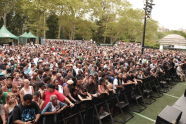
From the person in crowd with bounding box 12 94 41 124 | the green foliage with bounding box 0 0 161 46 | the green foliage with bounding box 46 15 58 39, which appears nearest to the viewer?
the person in crowd with bounding box 12 94 41 124

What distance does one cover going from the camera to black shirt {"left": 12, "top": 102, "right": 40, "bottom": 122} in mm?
3618

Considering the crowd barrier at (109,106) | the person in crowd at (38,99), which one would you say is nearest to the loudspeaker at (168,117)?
the crowd barrier at (109,106)

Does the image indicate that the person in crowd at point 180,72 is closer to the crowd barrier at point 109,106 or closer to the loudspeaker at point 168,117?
the crowd barrier at point 109,106

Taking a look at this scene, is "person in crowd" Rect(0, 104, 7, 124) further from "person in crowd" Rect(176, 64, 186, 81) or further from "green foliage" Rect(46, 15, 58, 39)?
"green foliage" Rect(46, 15, 58, 39)

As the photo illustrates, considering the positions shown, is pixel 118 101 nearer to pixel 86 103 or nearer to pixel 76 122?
pixel 86 103

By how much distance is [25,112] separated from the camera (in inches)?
148

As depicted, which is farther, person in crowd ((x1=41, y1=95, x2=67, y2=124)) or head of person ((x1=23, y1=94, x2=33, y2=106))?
person in crowd ((x1=41, y1=95, x2=67, y2=124))

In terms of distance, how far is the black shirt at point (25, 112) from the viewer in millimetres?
3618

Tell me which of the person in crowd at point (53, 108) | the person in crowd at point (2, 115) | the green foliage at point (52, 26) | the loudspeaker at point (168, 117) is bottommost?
the person in crowd at point (2, 115)

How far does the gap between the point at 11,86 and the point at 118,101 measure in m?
3.94

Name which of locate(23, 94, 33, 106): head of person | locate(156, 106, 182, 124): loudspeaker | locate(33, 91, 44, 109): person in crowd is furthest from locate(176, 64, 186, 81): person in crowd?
locate(23, 94, 33, 106): head of person

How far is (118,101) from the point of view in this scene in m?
6.41

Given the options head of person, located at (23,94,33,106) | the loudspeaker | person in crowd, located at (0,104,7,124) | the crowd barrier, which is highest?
A: head of person, located at (23,94,33,106)

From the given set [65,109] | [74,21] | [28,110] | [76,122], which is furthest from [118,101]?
[74,21]
